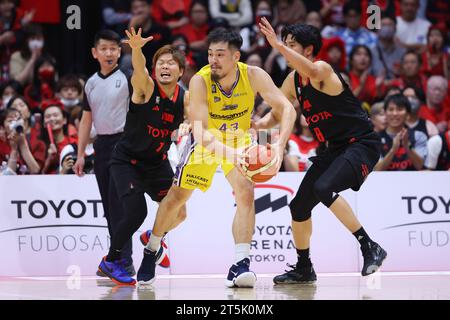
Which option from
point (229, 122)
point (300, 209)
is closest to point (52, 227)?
point (229, 122)

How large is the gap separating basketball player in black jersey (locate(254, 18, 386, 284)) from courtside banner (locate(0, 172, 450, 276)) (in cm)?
157

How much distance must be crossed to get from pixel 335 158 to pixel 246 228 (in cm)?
96

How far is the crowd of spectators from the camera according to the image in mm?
10477

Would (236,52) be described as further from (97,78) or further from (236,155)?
(97,78)

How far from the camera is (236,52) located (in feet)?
23.9

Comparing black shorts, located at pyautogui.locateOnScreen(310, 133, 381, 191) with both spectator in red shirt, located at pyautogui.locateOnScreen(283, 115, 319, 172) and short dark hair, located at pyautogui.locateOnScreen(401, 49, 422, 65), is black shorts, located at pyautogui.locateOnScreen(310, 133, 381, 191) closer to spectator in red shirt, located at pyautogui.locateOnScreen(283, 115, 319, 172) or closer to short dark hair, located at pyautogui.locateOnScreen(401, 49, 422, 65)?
spectator in red shirt, located at pyautogui.locateOnScreen(283, 115, 319, 172)

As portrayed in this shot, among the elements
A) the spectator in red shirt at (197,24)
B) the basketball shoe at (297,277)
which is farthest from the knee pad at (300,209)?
the spectator in red shirt at (197,24)

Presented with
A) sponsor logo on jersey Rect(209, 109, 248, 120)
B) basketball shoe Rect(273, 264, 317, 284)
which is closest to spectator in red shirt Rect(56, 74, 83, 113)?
sponsor logo on jersey Rect(209, 109, 248, 120)

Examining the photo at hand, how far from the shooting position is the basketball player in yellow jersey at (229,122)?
Answer: 23.5 ft

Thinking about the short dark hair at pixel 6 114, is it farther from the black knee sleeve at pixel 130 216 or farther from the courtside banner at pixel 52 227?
the black knee sleeve at pixel 130 216

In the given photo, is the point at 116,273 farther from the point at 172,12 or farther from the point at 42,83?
the point at 172,12

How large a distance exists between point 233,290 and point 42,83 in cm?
606
